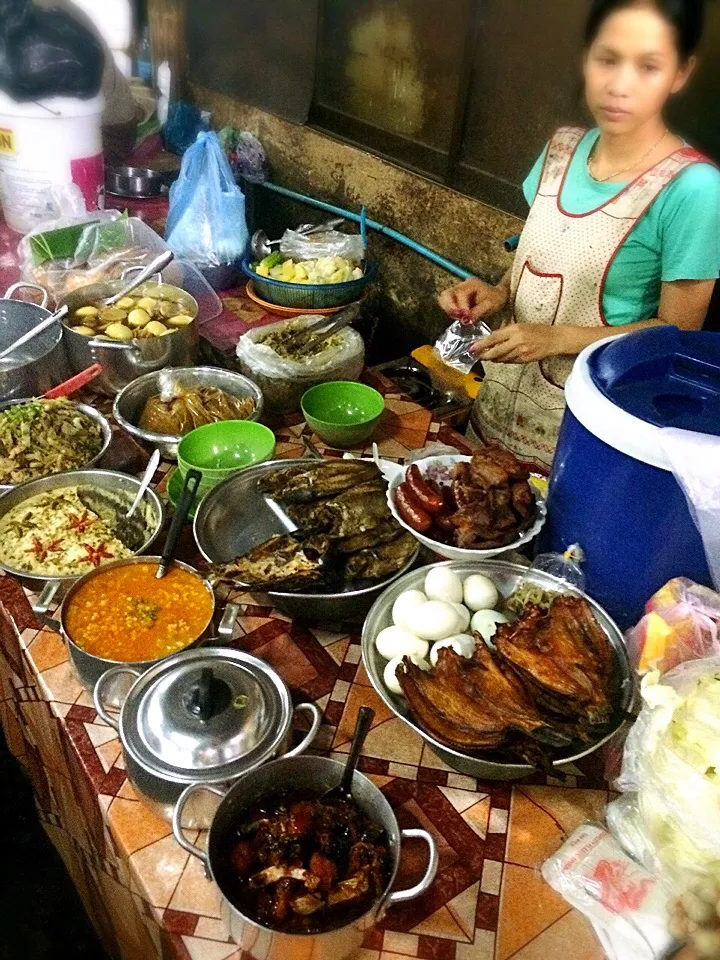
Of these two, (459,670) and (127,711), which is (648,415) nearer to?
(459,670)

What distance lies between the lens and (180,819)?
3.70 ft

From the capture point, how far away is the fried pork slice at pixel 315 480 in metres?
1.75

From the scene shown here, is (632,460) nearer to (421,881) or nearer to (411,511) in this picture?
(411,511)

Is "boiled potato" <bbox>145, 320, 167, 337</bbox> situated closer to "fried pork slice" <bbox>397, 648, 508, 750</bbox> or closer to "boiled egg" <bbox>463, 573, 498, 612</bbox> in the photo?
"boiled egg" <bbox>463, 573, 498, 612</bbox>

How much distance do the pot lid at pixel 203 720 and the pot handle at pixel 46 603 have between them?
0.38m

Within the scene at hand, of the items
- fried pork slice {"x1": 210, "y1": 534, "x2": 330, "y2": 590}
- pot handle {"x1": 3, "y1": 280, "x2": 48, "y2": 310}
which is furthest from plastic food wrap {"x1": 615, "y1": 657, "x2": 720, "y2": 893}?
pot handle {"x1": 3, "y1": 280, "x2": 48, "y2": 310}

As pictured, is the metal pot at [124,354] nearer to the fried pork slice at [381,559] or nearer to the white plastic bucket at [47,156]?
the white plastic bucket at [47,156]

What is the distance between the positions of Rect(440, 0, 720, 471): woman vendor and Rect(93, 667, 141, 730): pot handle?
1.23 metres

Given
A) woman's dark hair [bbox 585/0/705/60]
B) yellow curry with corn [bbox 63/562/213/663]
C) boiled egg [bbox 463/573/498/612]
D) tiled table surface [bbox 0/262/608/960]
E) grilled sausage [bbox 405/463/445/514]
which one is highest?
woman's dark hair [bbox 585/0/705/60]

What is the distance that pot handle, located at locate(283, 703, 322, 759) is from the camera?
1.22 meters

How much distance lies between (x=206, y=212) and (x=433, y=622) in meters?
2.59

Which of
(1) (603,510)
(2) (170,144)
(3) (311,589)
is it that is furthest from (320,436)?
(2) (170,144)

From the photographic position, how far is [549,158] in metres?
2.23

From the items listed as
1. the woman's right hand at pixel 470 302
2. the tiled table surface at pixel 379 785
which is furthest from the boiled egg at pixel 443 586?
the woman's right hand at pixel 470 302
